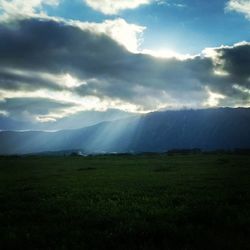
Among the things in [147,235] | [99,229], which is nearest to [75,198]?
[99,229]

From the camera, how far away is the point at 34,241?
13562mm

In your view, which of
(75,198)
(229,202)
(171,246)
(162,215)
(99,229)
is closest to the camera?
(171,246)

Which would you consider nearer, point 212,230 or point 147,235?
point 147,235

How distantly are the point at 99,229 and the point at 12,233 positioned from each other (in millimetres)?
3596

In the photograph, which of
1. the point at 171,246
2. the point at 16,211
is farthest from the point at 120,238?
the point at 16,211

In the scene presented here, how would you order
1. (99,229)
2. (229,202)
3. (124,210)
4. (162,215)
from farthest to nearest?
(229,202)
(124,210)
(162,215)
(99,229)

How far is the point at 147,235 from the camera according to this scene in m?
14.3

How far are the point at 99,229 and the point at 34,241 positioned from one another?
115 inches

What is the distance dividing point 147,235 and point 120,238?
117cm

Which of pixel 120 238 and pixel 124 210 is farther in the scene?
Answer: pixel 124 210

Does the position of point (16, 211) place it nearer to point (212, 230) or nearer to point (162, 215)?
point (162, 215)

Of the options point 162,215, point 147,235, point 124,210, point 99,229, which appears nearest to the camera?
point 147,235

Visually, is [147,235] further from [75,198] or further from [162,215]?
[75,198]

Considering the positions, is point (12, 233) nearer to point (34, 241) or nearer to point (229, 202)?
point (34, 241)
